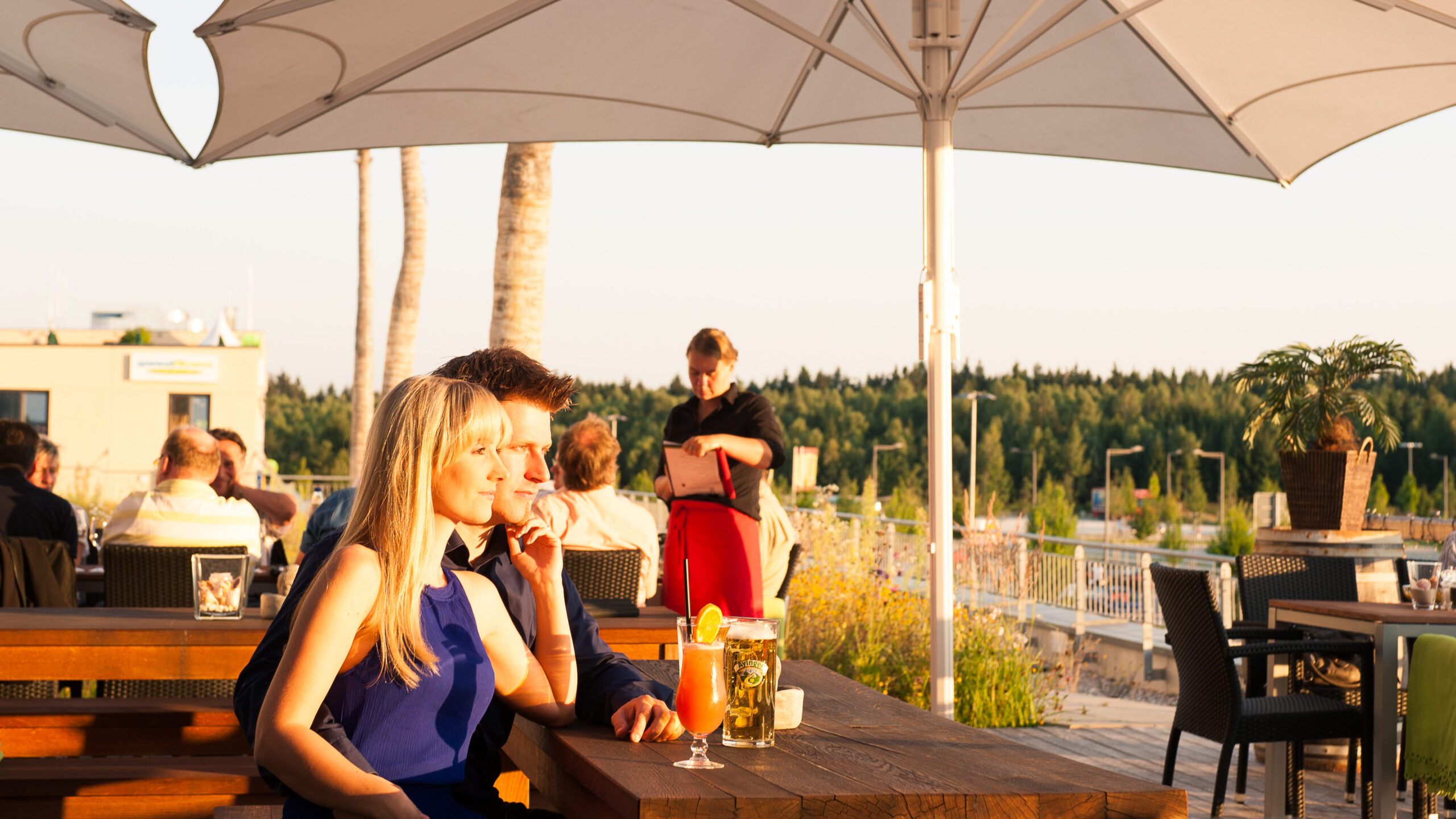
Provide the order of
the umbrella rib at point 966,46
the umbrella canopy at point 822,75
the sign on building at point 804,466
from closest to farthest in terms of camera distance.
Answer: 1. the umbrella rib at point 966,46
2. the umbrella canopy at point 822,75
3. the sign on building at point 804,466

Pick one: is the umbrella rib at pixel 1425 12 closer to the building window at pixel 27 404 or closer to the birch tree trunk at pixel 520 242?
the birch tree trunk at pixel 520 242

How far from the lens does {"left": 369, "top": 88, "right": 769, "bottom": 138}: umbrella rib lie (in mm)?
4512

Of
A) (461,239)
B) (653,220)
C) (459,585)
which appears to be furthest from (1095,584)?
(653,220)

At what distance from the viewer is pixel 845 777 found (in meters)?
1.65

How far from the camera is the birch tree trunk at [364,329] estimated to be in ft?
60.3

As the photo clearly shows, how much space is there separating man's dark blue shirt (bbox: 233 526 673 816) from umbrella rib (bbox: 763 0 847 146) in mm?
2461

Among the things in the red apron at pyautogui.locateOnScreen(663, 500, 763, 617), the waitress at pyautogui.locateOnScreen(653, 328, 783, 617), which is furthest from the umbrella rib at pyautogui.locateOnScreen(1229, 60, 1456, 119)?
the red apron at pyautogui.locateOnScreen(663, 500, 763, 617)

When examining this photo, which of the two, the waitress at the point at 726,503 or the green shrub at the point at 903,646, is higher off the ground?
the waitress at the point at 726,503

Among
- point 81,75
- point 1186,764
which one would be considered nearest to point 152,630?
point 81,75

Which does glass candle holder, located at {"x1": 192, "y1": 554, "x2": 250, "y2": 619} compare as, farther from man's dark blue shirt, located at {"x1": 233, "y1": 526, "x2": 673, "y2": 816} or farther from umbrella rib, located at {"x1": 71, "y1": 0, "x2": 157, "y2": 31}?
umbrella rib, located at {"x1": 71, "y1": 0, "x2": 157, "y2": 31}

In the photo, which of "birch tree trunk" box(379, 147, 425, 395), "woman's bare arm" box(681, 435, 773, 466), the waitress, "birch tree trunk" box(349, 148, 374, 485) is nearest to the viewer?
"woman's bare arm" box(681, 435, 773, 466)

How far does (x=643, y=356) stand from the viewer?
54.4 metres

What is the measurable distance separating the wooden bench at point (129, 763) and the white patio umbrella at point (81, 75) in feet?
6.89

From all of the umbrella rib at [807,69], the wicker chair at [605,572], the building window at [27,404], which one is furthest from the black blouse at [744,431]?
the building window at [27,404]
